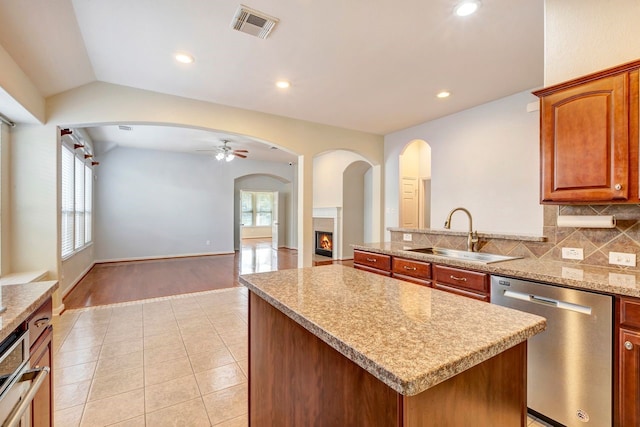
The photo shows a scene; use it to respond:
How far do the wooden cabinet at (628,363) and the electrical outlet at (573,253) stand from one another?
26.5 inches

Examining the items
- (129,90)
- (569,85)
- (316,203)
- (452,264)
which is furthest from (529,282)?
(316,203)

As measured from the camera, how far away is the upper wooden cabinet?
5.59 feet

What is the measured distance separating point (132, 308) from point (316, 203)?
552 cm

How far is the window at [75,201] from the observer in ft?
14.8

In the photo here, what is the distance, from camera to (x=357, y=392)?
87cm

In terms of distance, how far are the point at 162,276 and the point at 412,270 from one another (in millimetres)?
5054

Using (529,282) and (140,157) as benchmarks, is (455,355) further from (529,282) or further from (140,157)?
(140,157)

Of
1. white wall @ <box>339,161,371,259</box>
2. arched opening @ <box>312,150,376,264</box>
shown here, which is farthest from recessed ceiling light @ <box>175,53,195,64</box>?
white wall @ <box>339,161,371,259</box>

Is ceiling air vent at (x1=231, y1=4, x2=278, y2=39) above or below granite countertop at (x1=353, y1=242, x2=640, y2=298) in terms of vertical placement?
above

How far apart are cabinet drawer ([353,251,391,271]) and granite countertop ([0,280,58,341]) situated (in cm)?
248

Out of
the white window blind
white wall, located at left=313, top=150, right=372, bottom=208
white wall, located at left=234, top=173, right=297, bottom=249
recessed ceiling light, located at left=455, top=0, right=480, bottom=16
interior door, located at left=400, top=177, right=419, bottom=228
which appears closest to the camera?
recessed ceiling light, located at left=455, top=0, right=480, bottom=16

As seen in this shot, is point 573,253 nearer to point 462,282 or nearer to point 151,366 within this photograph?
point 462,282

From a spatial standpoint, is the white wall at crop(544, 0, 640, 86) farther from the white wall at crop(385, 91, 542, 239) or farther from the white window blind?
the white window blind

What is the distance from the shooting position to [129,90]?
3705 mm
